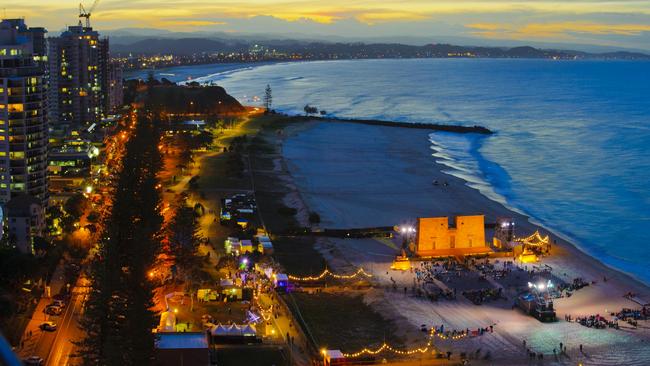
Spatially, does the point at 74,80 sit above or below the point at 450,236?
above

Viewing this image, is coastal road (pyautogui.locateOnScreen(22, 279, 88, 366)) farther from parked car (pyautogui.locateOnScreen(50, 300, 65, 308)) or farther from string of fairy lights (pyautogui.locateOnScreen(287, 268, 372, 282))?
string of fairy lights (pyautogui.locateOnScreen(287, 268, 372, 282))

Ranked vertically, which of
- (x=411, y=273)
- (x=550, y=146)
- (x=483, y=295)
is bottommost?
(x=411, y=273)

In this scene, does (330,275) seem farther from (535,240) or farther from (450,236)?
(535,240)

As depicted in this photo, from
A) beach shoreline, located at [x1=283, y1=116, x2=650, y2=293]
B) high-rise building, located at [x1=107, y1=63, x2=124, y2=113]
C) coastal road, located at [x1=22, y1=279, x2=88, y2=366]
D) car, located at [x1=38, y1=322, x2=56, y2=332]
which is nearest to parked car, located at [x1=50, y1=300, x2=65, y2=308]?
coastal road, located at [x1=22, y1=279, x2=88, y2=366]

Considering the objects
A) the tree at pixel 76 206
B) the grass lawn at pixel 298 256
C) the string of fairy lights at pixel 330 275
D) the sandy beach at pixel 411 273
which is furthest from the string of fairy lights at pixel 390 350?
the tree at pixel 76 206

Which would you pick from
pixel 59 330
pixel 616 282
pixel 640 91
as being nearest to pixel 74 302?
pixel 59 330

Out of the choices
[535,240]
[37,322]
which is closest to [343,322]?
[37,322]

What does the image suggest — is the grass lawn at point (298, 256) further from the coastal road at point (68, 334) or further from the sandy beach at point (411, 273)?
the coastal road at point (68, 334)
